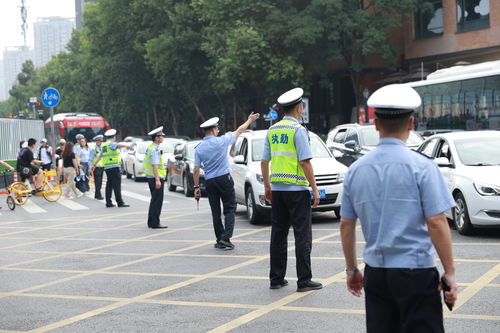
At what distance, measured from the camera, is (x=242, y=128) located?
406 inches

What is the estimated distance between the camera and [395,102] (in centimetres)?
363

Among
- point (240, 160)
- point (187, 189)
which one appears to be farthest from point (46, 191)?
point (240, 160)

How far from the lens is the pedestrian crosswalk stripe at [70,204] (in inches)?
787

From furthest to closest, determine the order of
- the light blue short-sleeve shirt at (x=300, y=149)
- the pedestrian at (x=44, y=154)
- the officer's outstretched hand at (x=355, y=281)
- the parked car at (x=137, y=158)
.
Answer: the parked car at (x=137, y=158) < the pedestrian at (x=44, y=154) < the light blue short-sleeve shirt at (x=300, y=149) < the officer's outstretched hand at (x=355, y=281)

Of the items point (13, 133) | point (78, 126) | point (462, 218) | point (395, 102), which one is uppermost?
point (78, 126)

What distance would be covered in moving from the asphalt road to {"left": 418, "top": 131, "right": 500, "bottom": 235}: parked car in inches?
12.6

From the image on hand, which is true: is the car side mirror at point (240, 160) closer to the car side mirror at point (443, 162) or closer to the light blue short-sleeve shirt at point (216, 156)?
the light blue short-sleeve shirt at point (216, 156)

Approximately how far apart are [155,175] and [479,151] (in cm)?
542

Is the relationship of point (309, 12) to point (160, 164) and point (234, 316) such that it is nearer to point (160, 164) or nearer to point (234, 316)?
point (160, 164)

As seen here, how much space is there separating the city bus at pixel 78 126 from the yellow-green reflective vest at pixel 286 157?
39.0 metres

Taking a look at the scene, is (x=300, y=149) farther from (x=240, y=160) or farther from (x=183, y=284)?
(x=240, y=160)

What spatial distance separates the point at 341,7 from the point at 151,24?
14.0m

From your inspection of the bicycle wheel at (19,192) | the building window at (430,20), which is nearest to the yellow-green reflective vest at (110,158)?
the bicycle wheel at (19,192)

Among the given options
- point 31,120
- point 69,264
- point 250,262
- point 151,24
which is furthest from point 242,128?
point 151,24
